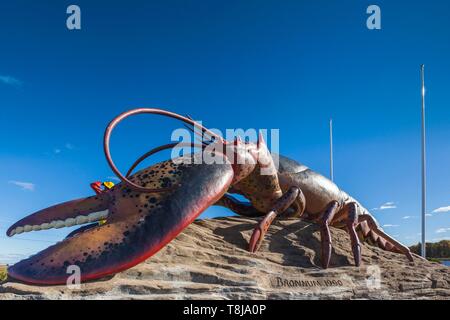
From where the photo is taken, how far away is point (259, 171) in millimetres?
5500

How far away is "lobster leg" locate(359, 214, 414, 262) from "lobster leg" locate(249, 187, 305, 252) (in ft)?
3.98

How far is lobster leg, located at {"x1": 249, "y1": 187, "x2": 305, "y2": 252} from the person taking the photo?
505cm

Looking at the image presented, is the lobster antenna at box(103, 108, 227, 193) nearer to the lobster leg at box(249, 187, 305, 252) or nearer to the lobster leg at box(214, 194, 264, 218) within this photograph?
the lobster leg at box(249, 187, 305, 252)

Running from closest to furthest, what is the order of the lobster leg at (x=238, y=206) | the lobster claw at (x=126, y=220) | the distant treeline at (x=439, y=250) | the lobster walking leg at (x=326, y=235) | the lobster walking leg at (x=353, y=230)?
the lobster claw at (x=126, y=220) → the lobster walking leg at (x=326, y=235) → the lobster walking leg at (x=353, y=230) → the lobster leg at (x=238, y=206) → the distant treeline at (x=439, y=250)

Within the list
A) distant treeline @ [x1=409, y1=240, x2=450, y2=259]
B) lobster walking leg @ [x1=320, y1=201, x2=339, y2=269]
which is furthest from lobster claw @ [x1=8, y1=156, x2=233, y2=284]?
distant treeline @ [x1=409, y1=240, x2=450, y2=259]

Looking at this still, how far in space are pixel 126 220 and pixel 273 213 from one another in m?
2.06

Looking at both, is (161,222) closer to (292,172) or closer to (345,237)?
(292,172)

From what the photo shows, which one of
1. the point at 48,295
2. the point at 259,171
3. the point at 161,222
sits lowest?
the point at 48,295

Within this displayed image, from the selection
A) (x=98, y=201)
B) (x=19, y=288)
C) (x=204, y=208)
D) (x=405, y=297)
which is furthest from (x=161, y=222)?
(x=405, y=297)

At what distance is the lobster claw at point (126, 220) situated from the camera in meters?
3.65

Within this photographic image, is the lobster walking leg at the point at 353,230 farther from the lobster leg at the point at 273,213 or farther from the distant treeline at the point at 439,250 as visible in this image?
the distant treeline at the point at 439,250

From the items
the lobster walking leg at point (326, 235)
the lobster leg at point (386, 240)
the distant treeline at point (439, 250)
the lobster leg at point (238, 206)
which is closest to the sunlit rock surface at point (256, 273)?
the lobster walking leg at point (326, 235)

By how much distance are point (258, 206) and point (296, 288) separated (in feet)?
5.36

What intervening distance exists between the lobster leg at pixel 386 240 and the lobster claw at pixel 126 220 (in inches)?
116
